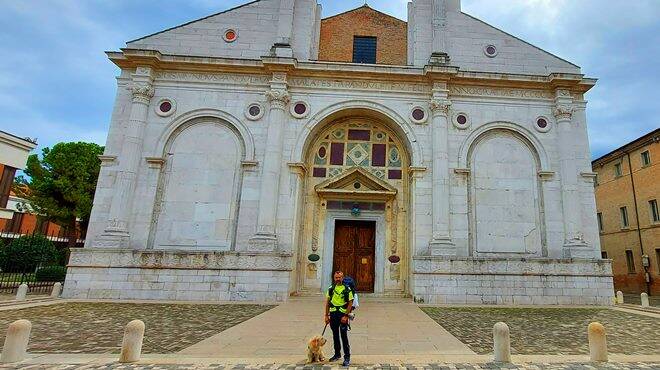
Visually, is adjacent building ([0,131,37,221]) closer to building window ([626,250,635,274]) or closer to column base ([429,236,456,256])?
column base ([429,236,456,256])

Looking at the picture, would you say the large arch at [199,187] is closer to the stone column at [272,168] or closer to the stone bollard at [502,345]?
the stone column at [272,168]

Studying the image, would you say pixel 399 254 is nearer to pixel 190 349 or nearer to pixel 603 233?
pixel 190 349

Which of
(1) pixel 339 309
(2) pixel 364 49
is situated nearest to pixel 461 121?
(2) pixel 364 49

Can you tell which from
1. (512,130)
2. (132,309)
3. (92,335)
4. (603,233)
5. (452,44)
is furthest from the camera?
(603,233)

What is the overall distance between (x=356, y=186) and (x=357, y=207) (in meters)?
1.00

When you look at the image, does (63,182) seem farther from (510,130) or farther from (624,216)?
(624,216)

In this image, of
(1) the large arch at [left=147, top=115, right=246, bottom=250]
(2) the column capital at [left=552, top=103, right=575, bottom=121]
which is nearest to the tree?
(1) the large arch at [left=147, top=115, right=246, bottom=250]

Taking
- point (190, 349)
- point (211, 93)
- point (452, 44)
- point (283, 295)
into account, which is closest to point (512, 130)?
point (452, 44)

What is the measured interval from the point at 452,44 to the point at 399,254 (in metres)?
10.8

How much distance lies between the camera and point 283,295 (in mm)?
13648

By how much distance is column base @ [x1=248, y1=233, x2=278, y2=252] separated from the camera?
14.1 m

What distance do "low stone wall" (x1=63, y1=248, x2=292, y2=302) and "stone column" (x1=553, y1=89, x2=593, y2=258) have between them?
12.0m

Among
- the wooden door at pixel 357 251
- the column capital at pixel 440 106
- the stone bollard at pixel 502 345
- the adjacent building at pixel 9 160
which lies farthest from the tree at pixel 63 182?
the stone bollard at pixel 502 345

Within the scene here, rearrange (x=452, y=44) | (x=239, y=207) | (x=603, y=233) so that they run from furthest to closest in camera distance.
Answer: (x=603, y=233) → (x=452, y=44) → (x=239, y=207)
